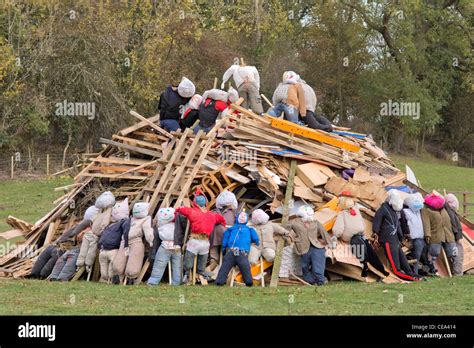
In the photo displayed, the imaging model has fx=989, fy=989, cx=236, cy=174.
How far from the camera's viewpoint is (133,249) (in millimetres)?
17609

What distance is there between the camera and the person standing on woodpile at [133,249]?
691 inches

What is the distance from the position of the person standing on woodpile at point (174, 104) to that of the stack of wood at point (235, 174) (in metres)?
0.40

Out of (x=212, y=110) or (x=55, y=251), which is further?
(x=212, y=110)

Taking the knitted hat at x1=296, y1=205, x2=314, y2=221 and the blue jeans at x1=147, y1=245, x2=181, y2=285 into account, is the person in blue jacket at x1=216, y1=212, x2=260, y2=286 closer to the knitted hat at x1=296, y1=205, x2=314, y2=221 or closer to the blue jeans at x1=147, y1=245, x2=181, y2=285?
the blue jeans at x1=147, y1=245, x2=181, y2=285

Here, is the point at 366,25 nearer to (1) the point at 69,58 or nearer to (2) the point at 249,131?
(1) the point at 69,58

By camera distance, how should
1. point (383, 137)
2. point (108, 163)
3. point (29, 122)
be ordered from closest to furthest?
point (108, 163) < point (29, 122) < point (383, 137)

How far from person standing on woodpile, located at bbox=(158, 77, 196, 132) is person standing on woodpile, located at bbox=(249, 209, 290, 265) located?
4330 millimetres

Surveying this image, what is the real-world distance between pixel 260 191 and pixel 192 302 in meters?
4.77

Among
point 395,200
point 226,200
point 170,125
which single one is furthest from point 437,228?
point 170,125

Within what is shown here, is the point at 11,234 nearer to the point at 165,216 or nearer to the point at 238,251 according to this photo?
the point at 165,216

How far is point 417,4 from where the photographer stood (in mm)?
52656

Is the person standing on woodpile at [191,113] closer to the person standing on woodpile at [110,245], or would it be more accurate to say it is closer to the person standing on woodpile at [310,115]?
the person standing on woodpile at [310,115]

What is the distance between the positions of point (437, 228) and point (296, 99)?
430 centimetres
